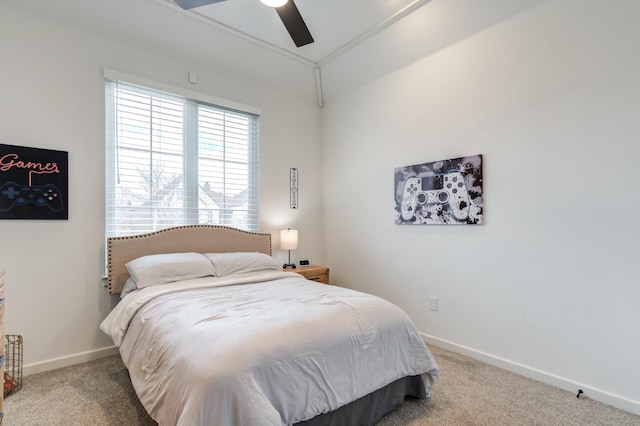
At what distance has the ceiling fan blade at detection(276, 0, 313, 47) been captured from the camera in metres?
2.06

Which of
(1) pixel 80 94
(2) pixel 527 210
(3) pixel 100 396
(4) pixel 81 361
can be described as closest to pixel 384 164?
(2) pixel 527 210

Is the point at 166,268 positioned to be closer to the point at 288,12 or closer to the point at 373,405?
the point at 373,405

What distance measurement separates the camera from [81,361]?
107 inches

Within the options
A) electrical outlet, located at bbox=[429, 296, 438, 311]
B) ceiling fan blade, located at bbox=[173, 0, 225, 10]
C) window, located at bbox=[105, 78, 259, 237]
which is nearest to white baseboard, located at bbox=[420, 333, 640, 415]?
electrical outlet, located at bbox=[429, 296, 438, 311]

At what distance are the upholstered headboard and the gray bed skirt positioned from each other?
216cm

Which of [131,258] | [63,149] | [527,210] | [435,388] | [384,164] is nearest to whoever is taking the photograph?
[435,388]

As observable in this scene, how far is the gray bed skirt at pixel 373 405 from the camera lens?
1620 millimetres

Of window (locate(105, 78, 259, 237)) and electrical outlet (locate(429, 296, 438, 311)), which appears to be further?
electrical outlet (locate(429, 296, 438, 311))

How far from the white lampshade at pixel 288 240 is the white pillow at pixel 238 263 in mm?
541

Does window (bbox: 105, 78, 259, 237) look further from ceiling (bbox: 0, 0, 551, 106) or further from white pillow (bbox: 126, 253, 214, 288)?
white pillow (bbox: 126, 253, 214, 288)

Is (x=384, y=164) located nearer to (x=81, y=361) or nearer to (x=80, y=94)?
(x=80, y=94)

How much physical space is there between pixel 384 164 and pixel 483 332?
193 centimetres

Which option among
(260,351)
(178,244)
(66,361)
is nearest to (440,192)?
(260,351)

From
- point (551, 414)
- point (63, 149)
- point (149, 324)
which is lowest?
point (551, 414)
